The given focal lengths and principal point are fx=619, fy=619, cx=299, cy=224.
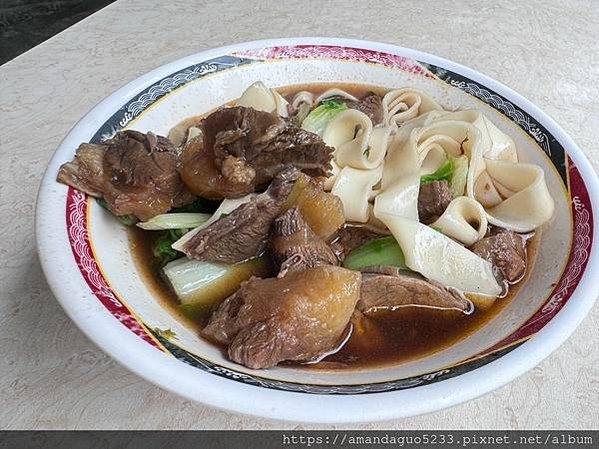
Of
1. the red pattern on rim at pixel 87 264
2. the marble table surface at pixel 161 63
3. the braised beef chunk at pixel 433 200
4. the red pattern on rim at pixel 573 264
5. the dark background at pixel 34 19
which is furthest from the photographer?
the dark background at pixel 34 19

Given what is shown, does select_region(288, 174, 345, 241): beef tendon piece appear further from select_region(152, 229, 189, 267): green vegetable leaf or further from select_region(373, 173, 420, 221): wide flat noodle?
select_region(152, 229, 189, 267): green vegetable leaf

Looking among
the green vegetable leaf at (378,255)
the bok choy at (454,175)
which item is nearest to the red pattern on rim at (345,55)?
the bok choy at (454,175)

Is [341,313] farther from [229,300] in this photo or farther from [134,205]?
[134,205]

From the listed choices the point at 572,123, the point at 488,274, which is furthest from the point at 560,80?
the point at 488,274

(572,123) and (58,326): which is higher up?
(572,123)

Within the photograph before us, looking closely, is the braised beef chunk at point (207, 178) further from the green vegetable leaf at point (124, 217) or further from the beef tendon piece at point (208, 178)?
the green vegetable leaf at point (124, 217)

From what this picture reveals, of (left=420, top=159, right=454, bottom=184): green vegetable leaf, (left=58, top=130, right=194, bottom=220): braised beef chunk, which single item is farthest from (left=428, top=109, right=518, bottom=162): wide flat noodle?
(left=58, top=130, right=194, bottom=220): braised beef chunk
